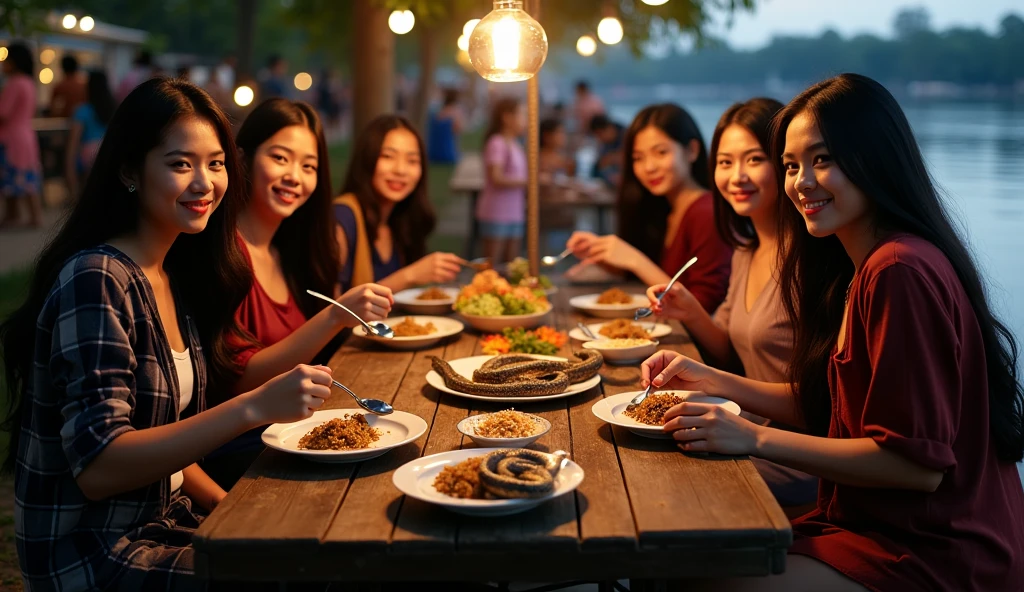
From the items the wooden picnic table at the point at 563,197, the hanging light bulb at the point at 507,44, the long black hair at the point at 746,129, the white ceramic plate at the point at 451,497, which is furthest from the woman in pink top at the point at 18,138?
the white ceramic plate at the point at 451,497

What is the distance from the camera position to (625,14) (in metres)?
12.8

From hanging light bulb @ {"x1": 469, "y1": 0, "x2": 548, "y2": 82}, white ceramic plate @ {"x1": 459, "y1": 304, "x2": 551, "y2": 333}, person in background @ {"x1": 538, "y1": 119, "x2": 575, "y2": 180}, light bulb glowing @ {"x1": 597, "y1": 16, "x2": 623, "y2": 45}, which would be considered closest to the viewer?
hanging light bulb @ {"x1": 469, "y1": 0, "x2": 548, "y2": 82}

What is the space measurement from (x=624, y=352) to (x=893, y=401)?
1326 mm

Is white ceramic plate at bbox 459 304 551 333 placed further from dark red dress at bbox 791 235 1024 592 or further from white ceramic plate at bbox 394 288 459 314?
dark red dress at bbox 791 235 1024 592

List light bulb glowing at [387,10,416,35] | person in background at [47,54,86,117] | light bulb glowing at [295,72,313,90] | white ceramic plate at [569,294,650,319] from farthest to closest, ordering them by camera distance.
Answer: light bulb glowing at [295,72,313,90] → person in background at [47,54,86,117] → light bulb glowing at [387,10,416,35] → white ceramic plate at [569,294,650,319]

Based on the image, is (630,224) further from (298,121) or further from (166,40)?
(166,40)

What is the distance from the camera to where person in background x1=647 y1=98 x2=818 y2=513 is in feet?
11.9

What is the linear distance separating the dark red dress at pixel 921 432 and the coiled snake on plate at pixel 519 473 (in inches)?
31.2

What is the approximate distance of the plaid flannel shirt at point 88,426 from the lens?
234 cm

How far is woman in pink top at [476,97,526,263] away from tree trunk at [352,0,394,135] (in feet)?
4.42

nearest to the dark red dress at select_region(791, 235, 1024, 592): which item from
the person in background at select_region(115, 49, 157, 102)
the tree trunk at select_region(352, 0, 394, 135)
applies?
the tree trunk at select_region(352, 0, 394, 135)

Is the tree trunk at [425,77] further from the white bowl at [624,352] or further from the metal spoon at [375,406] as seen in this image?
the metal spoon at [375,406]

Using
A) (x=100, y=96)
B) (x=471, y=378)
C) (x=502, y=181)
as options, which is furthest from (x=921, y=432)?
(x=100, y=96)

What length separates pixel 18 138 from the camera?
1230 cm
